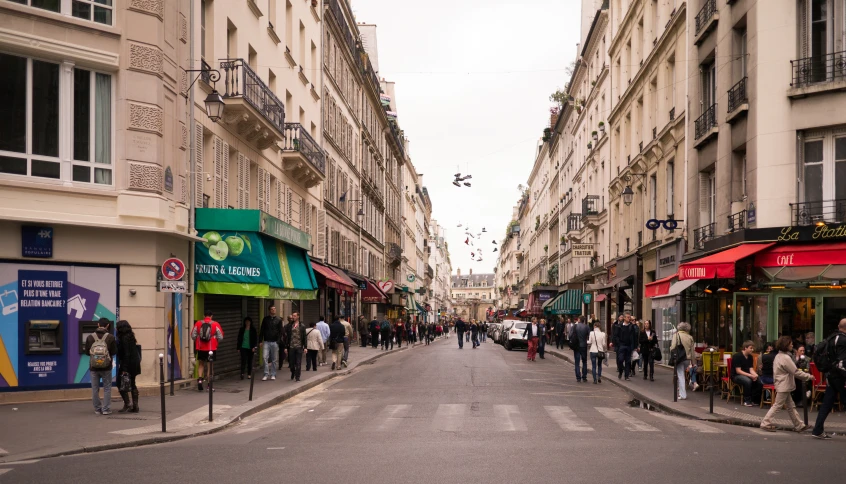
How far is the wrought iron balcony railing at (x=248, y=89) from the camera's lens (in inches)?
874

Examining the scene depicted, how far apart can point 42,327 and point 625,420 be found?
11021mm

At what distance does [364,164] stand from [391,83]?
28905 mm

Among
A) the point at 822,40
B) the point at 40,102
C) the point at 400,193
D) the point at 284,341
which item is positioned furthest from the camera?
the point at 400,193

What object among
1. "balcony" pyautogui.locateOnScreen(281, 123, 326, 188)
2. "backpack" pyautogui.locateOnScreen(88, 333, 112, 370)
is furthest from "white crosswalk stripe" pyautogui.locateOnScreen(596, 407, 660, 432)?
"balcony" pyautogui.locateOnScreen(281, 123, 326, 188)

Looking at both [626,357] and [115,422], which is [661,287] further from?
[115,422]

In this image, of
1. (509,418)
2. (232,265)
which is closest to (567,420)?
(509,418)

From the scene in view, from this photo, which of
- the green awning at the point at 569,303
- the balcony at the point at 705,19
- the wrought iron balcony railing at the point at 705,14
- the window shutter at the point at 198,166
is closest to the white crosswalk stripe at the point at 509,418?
the window shutter at the point at 198,166

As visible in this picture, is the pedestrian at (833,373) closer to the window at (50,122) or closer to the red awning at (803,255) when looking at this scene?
the red awning at (803,255)

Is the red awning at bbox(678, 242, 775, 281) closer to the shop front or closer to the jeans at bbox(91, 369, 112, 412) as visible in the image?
the shop front

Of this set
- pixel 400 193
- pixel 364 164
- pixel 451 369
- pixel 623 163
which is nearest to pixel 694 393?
pixel 451 369

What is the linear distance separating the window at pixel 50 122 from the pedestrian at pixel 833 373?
44.4 feet

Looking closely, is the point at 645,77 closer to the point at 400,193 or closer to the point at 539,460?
the point at 539,460

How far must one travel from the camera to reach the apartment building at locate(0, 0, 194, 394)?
52.8ft

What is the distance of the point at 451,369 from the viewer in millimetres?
27891
